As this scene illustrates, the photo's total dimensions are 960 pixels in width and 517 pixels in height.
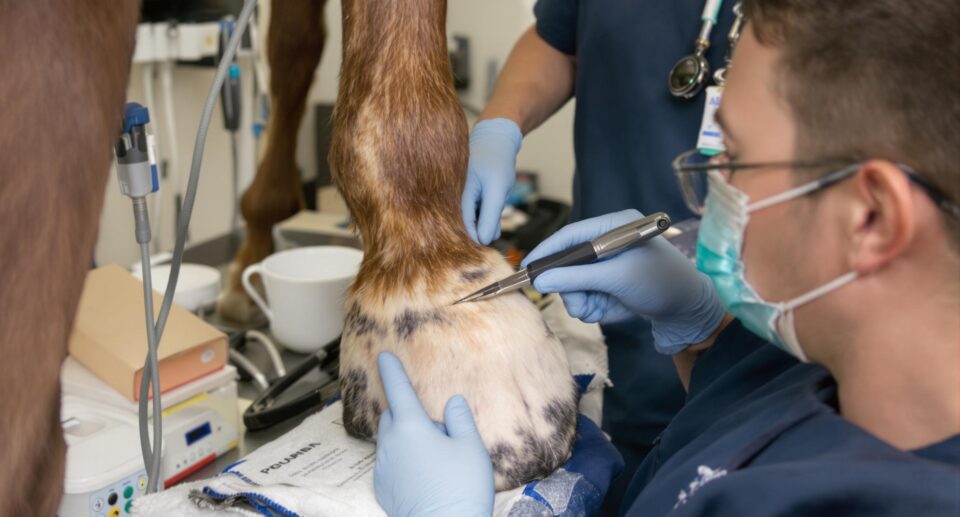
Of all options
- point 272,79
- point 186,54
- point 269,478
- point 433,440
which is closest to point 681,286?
point 433,440

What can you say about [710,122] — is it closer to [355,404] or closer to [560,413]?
[560,413]

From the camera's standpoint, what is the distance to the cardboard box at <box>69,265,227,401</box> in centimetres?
92

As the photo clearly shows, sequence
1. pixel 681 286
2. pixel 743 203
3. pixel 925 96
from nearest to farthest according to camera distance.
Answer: pixel 925 96 < pixel 743 203 < pixel 681 286

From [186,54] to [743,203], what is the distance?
1429 mm

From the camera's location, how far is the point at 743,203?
627 millimetres

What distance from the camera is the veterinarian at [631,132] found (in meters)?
1.07

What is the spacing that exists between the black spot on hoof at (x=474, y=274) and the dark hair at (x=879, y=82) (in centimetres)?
34

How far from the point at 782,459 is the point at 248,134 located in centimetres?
170

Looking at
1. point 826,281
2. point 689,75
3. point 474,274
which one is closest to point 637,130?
point 689,75

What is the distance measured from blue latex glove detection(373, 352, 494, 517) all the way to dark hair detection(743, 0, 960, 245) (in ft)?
1.28

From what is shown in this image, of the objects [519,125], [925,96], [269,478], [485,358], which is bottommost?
[269,478]

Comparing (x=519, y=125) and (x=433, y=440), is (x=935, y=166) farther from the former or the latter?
(x=519, y=125)

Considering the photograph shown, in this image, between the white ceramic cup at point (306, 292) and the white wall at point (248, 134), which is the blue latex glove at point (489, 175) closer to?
the white ceramic cup at point (306, 292)

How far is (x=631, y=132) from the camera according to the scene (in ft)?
3.67
